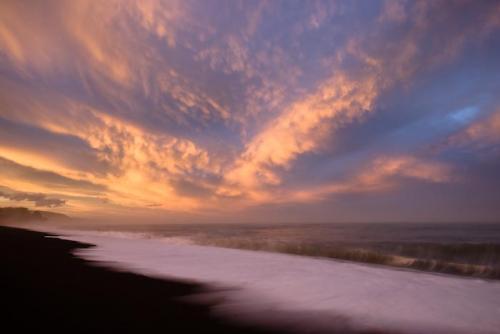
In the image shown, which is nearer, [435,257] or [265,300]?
[265,300]

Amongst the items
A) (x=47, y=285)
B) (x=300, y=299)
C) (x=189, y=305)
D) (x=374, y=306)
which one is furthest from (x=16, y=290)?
(x=374, y=306)

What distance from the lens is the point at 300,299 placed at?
5.11 metres

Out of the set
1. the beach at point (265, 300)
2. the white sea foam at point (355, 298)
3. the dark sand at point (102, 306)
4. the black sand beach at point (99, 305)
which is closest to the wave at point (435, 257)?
the white sea foam at point (355, 298)

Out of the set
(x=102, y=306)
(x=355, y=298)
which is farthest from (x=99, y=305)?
(x=355, y=298)

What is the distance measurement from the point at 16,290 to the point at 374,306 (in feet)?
19.8

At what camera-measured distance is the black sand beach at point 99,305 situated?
3.44 meters

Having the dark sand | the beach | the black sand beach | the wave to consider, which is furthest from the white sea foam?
the wave

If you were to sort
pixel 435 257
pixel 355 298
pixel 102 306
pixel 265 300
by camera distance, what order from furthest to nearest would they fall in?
pixel 435 257 → pixel 355 298 → pixel 265 300 → pixel 102 306

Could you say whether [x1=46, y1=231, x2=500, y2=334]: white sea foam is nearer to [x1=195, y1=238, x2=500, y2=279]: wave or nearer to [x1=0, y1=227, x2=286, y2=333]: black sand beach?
[x1=0, y1=227, x2=286, y2=333]: black sand beach

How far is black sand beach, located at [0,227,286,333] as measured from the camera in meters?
3.44

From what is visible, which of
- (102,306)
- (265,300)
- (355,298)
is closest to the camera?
(102,306)

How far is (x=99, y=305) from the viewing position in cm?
427

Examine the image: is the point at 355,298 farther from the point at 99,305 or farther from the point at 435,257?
the point at 435,257

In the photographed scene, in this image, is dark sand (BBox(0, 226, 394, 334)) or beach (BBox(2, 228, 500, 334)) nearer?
dark sand (BBox(0, 226, 394, 334))
